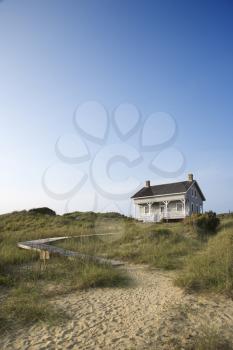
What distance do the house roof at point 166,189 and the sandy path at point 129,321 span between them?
2474cm

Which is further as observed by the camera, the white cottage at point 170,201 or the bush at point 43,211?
the bush at point 43,211

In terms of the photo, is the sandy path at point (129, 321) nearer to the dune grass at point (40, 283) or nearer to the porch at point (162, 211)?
the dune grass at point (40, 283)

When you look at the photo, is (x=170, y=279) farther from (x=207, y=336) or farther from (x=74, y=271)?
(x=207, y=336)

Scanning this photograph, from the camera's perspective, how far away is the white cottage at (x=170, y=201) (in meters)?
30.4

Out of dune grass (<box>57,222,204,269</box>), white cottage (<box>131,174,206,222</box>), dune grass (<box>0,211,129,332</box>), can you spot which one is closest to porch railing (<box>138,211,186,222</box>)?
white cottage (<box>131,174,206,222</box>)

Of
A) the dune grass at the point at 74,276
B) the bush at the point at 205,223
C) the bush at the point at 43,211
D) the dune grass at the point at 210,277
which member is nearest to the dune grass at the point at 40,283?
the dune grass at the point at 74,276

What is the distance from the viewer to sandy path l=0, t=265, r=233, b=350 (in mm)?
4039

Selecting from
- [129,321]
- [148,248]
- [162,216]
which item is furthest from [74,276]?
[162,216]

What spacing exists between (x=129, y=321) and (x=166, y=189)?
28.3 meters

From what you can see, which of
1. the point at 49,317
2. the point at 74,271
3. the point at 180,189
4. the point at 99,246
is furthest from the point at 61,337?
the point at 180,189

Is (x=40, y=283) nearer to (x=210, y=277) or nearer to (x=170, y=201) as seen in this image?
(x=210, y=277)

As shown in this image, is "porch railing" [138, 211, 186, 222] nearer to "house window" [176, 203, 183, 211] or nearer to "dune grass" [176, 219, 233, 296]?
"house window" [176, 203, 183, 211]

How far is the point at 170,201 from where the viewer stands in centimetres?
3200

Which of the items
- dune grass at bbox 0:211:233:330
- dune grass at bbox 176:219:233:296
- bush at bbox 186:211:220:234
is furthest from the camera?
bush at bbox 186:211:220:234
